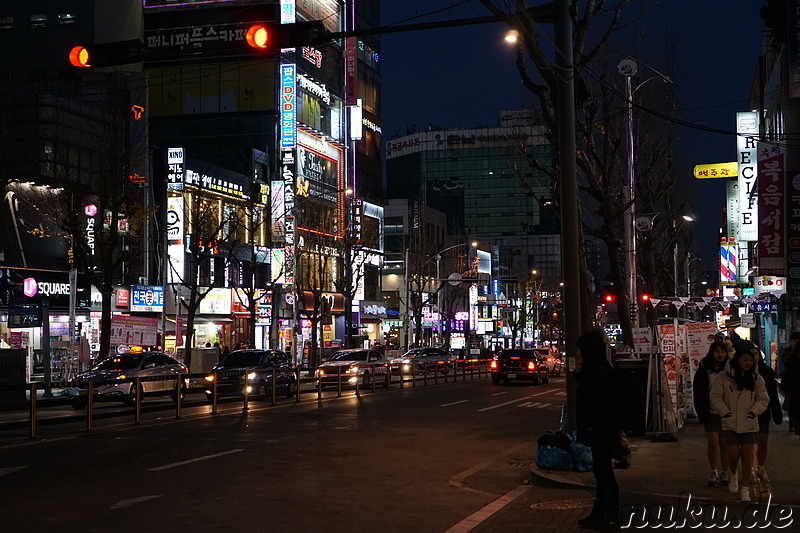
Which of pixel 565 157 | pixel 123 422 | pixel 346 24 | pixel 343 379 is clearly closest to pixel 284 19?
pixel 346 24

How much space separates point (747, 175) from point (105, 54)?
3186 centimetres

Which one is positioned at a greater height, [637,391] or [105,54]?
[105,54]

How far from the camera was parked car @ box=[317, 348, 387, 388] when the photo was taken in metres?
36.3

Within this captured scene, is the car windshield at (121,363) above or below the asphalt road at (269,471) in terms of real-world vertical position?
Answer: above

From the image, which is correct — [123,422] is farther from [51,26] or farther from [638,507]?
[51,26]

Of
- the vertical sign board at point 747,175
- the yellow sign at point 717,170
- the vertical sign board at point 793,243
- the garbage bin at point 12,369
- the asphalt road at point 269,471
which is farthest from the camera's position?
the yellow sign at point 717,170

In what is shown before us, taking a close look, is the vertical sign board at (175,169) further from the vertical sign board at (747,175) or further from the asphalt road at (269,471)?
the asphalt road at (269,471)

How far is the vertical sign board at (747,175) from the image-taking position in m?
38.4

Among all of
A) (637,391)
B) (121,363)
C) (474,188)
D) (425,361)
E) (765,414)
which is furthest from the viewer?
(474,188)

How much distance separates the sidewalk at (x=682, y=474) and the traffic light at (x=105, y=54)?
8.43 meters

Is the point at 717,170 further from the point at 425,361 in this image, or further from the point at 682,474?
the point at 682,474

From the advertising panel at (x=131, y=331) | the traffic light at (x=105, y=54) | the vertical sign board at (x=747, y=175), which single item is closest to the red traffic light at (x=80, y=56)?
the traffic light at (x=105, y=54)

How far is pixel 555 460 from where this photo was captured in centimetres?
1313

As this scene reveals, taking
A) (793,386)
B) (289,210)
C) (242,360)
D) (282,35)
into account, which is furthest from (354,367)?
Result: (793,386)
